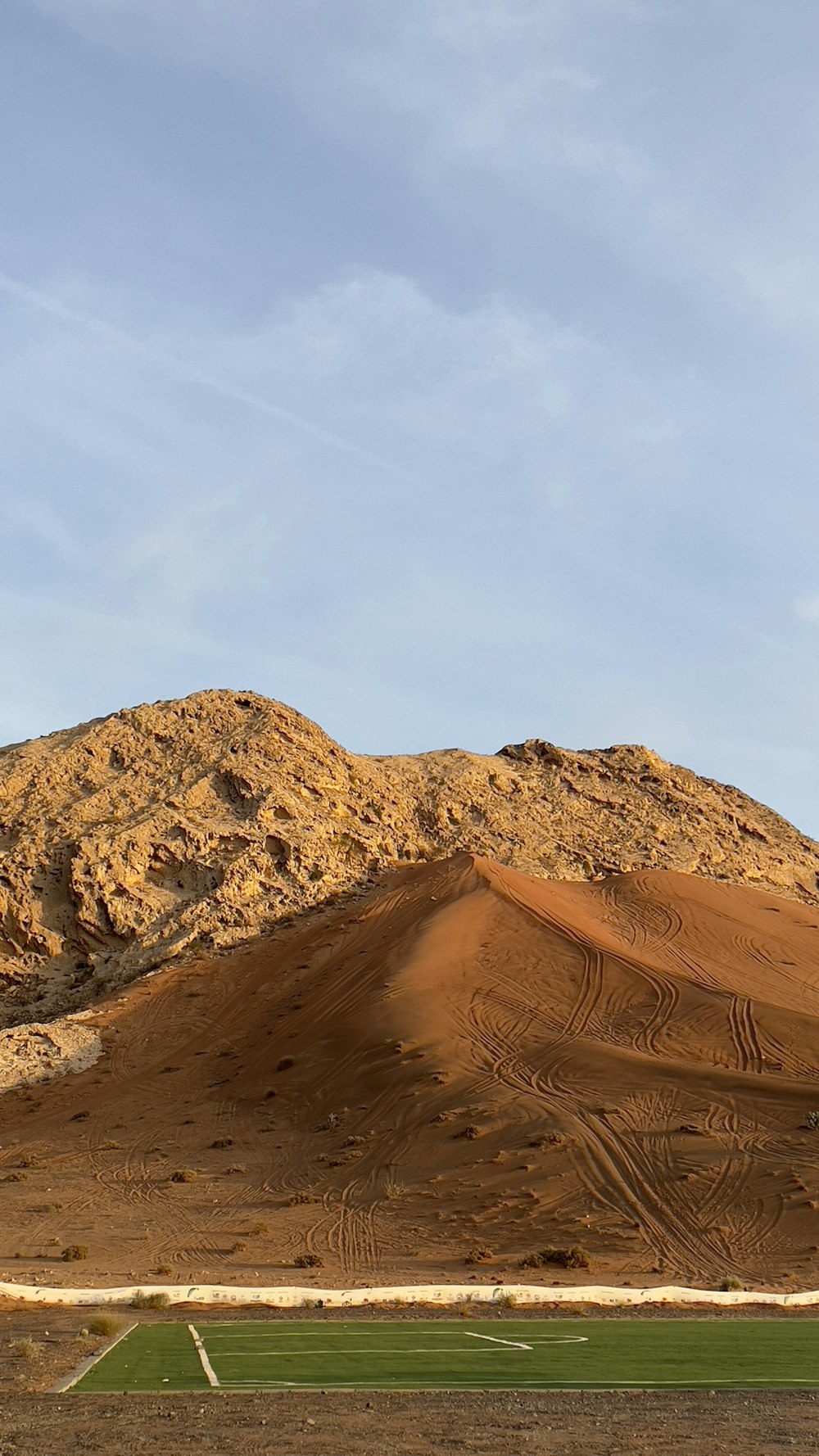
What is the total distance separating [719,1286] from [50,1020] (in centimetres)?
2532

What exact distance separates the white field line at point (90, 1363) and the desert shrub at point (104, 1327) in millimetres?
84

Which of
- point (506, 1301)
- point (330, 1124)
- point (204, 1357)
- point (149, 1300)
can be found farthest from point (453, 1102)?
point (204, 1357)

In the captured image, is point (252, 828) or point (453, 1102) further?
point (252, 828)

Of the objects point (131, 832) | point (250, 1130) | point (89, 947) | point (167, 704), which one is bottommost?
point (250, 1130)

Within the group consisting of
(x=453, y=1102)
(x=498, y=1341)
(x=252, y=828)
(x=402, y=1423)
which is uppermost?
(x=252, y=828)

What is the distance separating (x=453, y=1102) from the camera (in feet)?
89.2

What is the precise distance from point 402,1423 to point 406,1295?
25.8 feet

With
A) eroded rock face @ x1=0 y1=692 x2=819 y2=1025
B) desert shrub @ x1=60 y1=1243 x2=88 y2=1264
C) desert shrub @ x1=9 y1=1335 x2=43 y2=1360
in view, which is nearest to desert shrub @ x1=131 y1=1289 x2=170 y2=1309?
desert shrub @ x1=9 y1=1335 x2=43 y2=1360

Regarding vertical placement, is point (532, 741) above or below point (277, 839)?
above

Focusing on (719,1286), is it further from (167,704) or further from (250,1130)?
(167,704)

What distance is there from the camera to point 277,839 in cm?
4356

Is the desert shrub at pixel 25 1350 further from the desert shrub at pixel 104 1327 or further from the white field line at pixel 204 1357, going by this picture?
the white field line at pixel 204 1357

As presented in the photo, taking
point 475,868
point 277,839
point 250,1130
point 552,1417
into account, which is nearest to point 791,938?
point 475,868

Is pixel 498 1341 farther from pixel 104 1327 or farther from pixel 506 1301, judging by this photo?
pixel 104 1327
